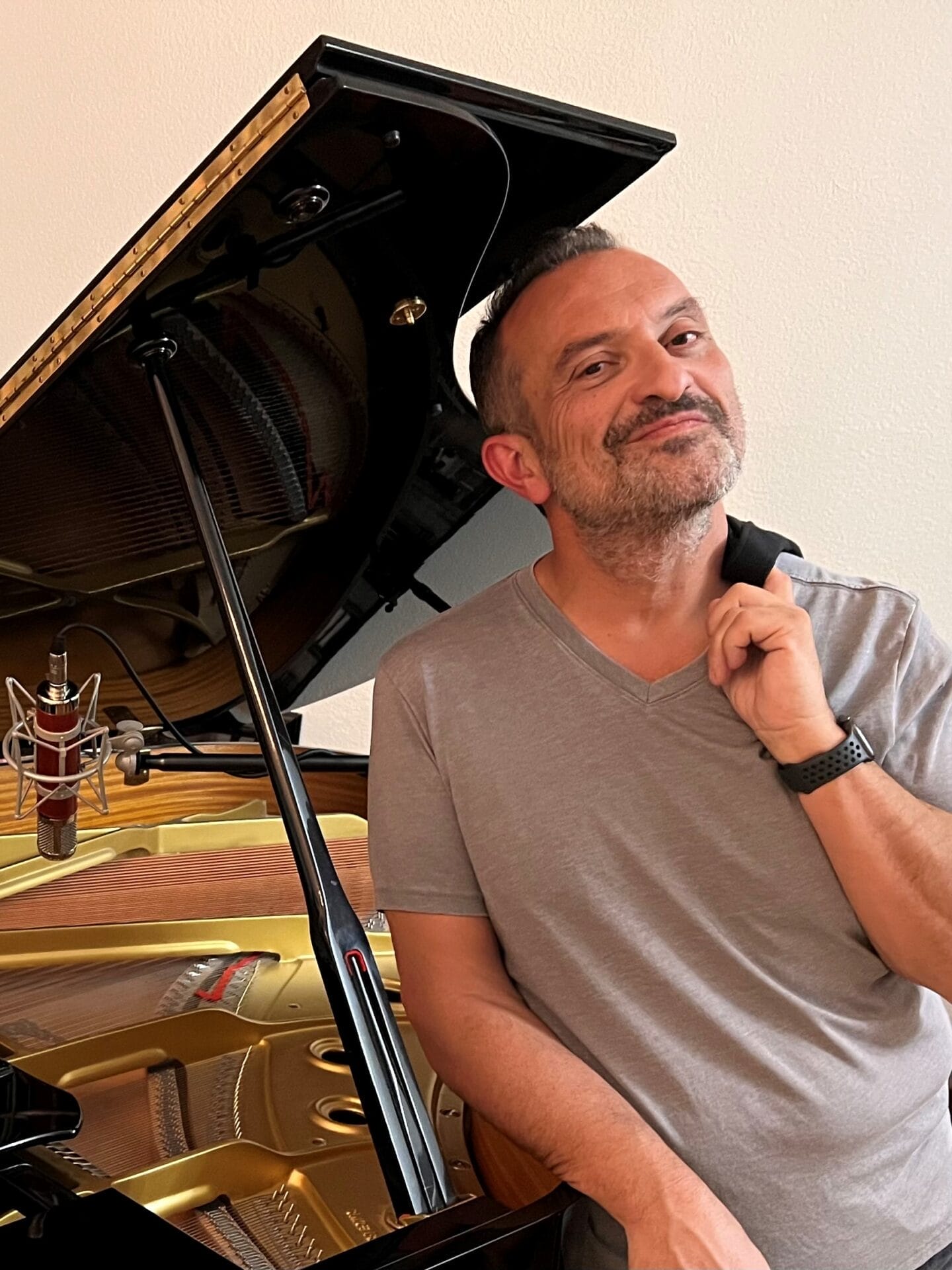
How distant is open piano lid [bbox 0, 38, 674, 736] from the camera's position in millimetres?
1160

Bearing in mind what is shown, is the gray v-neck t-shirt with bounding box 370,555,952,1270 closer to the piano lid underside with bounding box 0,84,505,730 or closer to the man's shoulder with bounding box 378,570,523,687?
the man's shoulder with bounding box 378,570,523,687

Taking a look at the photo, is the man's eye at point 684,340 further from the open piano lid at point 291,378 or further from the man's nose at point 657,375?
the open piano lid at point 291,378

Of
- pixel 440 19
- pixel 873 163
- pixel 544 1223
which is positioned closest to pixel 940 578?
pixel 873 163

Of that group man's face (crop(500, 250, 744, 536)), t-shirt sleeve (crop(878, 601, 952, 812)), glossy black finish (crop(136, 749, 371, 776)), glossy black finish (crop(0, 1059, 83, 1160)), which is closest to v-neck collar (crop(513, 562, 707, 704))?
man's face (crop(500, 250, 744, 536))

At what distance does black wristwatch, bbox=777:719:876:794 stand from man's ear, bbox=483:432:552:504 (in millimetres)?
504

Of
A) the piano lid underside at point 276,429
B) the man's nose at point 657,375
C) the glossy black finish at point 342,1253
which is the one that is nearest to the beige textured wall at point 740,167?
the piano lid underside at point 276,429

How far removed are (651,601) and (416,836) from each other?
15.5 inches

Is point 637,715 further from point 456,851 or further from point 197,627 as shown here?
point 197,627

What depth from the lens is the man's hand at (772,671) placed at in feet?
4.37

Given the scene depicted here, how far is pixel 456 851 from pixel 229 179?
76 cm

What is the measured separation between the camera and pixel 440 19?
9.06ft

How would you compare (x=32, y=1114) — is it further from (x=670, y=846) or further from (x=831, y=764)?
(x=831, y=764)

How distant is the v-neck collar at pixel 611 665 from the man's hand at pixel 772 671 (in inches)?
1.5

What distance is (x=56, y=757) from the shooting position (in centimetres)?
163
